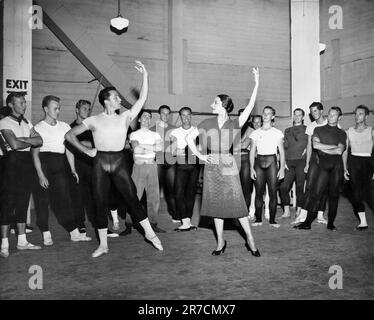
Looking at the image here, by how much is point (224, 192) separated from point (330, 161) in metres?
2.08

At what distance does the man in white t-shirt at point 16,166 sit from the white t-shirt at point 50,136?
181 mm

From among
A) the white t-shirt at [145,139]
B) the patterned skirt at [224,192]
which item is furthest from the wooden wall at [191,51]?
the patterned skirt at [224,192]

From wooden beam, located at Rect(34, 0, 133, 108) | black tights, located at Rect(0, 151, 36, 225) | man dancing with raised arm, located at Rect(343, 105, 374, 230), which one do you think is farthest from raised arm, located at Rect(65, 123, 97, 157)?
wooden beam, located at Rect(34, 0, 133, 108)

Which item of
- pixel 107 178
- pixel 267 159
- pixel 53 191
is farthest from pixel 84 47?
pixel 107 178

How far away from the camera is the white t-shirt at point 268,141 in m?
5.88

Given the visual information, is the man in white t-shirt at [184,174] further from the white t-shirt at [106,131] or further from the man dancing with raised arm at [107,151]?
the white t-shirt at [106,131]

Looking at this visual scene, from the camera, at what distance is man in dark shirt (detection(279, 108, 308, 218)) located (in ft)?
21.5

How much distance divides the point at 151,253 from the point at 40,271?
125cm

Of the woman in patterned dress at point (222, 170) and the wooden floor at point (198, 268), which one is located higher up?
the woman in patterned dress at point (222, 170)

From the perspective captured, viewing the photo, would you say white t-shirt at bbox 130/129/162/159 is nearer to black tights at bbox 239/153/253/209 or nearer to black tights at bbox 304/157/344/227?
black tights at bbox 239/153/253/209

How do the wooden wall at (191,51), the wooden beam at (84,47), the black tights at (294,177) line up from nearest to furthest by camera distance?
1. the black tights at (294,177)
2. the wooden beam at (84,47)
3. the wooden wall at (191,51)

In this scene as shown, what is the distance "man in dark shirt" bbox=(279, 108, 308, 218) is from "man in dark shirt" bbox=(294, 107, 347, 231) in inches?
36.6
